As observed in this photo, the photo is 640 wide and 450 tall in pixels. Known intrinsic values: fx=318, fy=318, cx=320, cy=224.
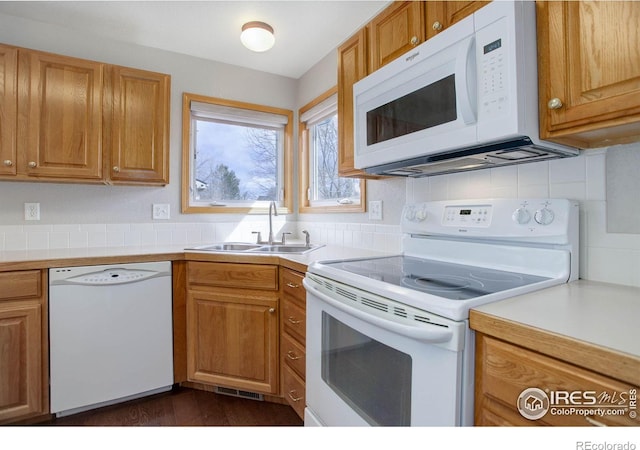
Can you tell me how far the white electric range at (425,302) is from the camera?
809 millimetres

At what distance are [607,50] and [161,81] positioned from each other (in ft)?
7.53

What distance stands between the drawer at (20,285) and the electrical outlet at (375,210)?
6.06ft

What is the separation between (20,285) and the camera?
5.19 feet

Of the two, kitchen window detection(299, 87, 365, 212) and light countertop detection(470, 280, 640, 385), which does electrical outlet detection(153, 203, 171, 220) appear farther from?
light countertop detection(470, 280, 640, 385)

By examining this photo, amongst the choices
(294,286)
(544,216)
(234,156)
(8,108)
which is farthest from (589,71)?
(8,108)

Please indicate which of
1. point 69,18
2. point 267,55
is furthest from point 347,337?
point 69,18

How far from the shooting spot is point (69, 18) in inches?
80.0

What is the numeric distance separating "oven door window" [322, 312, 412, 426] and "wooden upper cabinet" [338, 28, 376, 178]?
0.87 m

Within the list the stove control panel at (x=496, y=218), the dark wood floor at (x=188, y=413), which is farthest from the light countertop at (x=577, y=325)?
the dark wood floor at (x=188, y=413)

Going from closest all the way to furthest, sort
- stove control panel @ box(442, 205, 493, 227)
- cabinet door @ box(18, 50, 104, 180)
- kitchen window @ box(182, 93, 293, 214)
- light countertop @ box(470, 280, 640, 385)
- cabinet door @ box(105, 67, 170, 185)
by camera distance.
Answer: light countertop @ box(470, 280, 640, 385) → stove control panel @ box(442, 205, 493, 227) → cabinet door @ box(18, 50, 104, 180) → cabinet door @ box(105, 67, 170, 185) → kitchen window @ box(182, 93, 293, 214)

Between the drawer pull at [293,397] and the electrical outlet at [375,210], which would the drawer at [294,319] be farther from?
the electrical outlet at [375,210]

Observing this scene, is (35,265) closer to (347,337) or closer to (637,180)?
(347,337)

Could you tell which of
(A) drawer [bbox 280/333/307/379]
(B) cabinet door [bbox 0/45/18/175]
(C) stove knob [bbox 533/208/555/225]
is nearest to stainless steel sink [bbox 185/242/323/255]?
(A) drawer [bbox 280/333/307/379]

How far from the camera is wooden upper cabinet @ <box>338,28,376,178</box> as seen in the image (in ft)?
5.51
